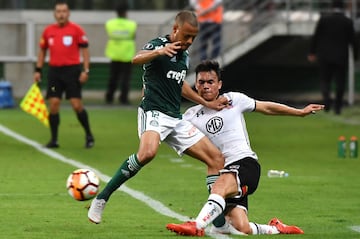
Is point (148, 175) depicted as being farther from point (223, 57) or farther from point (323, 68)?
point (223, 57)

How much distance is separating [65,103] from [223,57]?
12.3 ft

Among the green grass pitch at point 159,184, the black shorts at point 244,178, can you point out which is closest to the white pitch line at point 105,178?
the green grass pitch at point 159,184

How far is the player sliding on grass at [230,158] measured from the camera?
34.6 ft

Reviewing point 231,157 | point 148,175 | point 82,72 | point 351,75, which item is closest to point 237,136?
point 231,157

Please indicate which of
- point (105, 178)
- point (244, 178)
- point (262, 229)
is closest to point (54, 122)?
point (105, 178)

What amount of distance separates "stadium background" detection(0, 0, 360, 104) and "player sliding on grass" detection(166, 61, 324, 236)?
1860cm

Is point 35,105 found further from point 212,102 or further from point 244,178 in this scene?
point 244,178

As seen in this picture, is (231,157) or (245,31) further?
(245,31)

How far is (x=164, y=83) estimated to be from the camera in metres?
11.5

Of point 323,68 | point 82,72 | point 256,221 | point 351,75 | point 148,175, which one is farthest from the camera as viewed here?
point 351,75

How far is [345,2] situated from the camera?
30.2m

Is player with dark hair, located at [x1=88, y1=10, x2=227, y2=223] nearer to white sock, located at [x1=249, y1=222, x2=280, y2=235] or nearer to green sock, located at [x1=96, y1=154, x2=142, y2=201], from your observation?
green sock, located at [x1=96, y1=154, x2=142, y2=201]

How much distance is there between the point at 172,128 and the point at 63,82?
812 centimetres

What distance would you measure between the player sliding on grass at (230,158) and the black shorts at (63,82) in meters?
7.96
